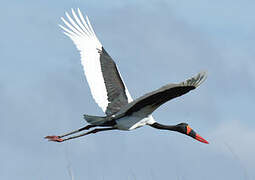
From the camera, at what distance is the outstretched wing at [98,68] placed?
12.9 meters

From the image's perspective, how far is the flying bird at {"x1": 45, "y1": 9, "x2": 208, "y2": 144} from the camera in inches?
461

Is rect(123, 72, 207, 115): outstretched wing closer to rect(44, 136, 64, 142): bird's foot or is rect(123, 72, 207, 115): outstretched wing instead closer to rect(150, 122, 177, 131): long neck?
rect(150, 122, 177, 131): long neck

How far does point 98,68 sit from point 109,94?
2.55 feet

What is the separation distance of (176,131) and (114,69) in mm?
1651

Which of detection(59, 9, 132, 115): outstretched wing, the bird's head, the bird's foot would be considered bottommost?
the bird's head

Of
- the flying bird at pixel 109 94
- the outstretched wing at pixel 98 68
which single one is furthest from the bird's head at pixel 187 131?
the outstretched wing at pixel 98 68

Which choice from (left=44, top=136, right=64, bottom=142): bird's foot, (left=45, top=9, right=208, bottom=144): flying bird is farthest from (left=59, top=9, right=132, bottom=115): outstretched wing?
(left=44, top=136, right=64, bottom=142): bird's foot

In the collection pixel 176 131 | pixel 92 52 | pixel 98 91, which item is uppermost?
pixel 92 52

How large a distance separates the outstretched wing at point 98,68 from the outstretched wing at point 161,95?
77cm

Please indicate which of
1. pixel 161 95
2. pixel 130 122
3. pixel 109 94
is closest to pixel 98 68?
pixel 109 94

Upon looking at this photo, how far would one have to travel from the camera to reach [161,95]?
10.9 meters

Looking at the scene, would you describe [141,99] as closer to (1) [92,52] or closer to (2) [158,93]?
(2) [158,93]

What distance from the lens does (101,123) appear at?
12.4 metres

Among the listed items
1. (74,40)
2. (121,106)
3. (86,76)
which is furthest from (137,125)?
(74,40)
